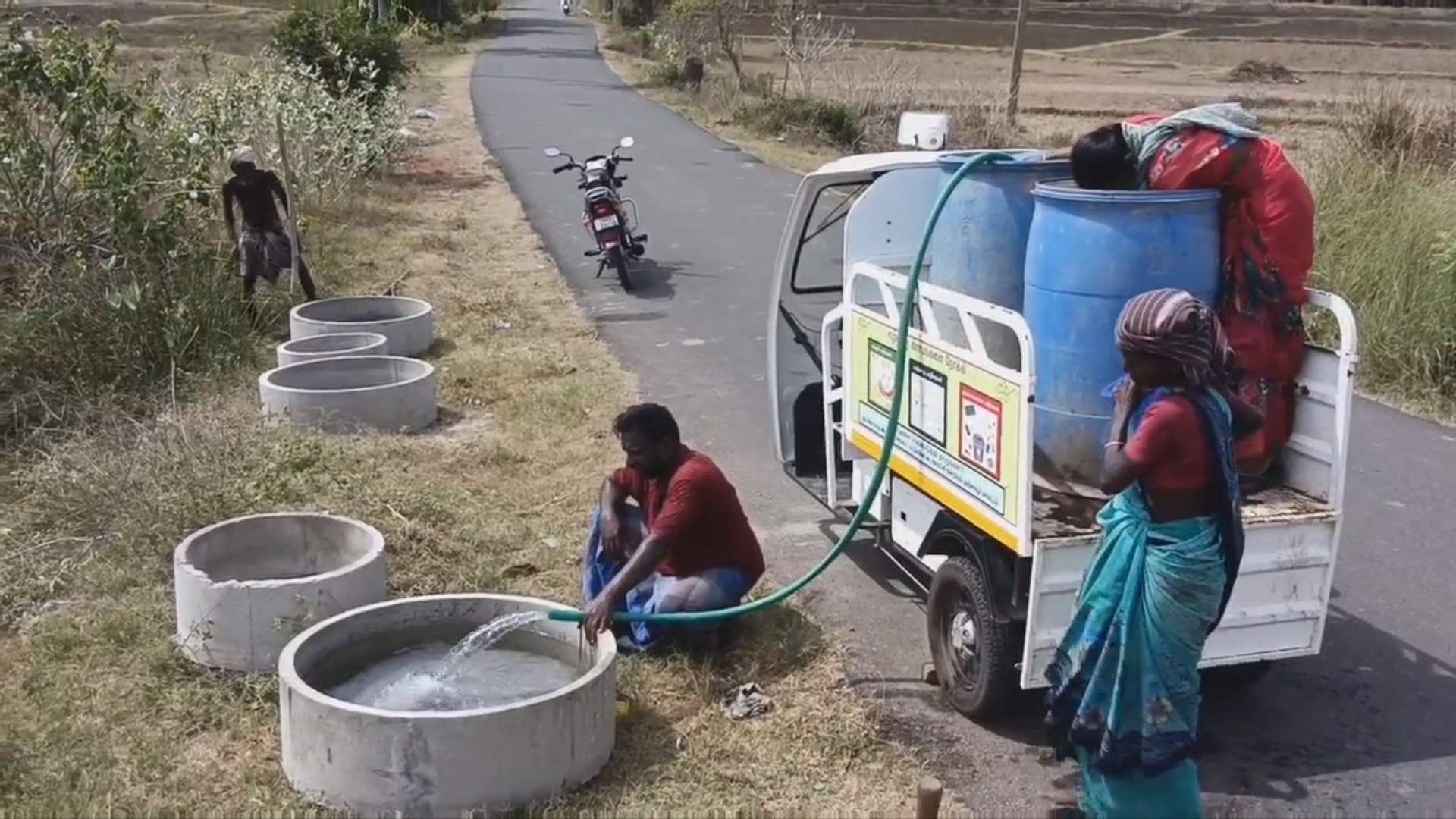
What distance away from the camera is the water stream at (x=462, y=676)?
15.3 ft

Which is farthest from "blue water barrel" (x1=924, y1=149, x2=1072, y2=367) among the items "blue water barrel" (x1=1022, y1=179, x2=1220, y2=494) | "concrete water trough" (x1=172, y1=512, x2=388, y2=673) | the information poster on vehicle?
"concrete water trough" (x1=172, y1=512, x2=388, y2=673)

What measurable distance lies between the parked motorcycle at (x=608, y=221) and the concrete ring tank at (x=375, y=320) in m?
2.15

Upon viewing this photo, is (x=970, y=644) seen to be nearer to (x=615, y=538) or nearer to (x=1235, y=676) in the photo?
(x=1235, y=676)

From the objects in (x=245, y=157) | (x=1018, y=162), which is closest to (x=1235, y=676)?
(x=1018, y=162)

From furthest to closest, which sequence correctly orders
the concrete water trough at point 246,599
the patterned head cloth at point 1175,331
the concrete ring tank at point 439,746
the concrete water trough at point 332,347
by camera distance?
the concrete water trough at point 332,347 → the concrete water trough at point 246,599 → the concrete ring tank at point 439,746 → the patterned head cloth at point 1175,331

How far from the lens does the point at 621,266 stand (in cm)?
1198

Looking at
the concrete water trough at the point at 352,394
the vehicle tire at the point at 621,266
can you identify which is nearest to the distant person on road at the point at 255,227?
the concrete water trough at the point at 352,394

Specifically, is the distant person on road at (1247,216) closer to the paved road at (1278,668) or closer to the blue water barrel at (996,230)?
the blue water barrel at (996,230)

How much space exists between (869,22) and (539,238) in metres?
42.7

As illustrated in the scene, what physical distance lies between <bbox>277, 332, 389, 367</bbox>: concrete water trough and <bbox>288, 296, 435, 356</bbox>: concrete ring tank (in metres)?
0.11

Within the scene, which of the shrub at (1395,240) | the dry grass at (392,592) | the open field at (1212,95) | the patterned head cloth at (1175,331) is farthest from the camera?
the open field at (1212,95)

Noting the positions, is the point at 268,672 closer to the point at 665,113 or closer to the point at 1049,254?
the point at 1049,254

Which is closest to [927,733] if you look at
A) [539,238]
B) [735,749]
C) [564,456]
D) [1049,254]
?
[735,749]

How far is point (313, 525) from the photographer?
19.0 ft
